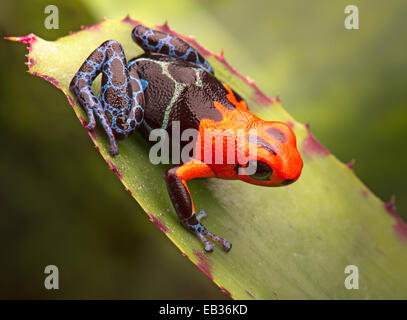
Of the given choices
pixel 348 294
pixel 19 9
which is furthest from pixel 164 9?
pixel 348 294

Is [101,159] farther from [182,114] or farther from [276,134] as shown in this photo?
[276,134]

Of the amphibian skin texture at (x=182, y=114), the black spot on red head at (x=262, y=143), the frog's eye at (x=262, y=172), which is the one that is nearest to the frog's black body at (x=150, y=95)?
the amphibian skin texture at (x=182, y=114)

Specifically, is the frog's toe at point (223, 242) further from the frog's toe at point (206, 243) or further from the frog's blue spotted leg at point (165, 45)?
the frog's blue spotted leg at point (165, 45)

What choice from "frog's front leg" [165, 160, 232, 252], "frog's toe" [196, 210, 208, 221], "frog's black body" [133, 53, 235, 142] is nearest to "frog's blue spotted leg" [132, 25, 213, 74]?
"frog's black body" [133, 53, 235, 142]

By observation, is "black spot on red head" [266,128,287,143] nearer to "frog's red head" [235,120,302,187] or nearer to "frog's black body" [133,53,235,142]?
"frog's red head" [235,120,302,187]

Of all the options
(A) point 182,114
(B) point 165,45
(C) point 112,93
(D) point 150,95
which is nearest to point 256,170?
(A) point 182,114

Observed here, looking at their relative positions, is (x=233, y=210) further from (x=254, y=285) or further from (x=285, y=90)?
(x=285, y=90)

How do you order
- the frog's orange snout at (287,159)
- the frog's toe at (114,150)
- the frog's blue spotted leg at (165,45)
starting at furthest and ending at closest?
the frog's blue spotted leg at (165,45), the frog's orange snout at (287,159), the frog's toe at (114,150)
